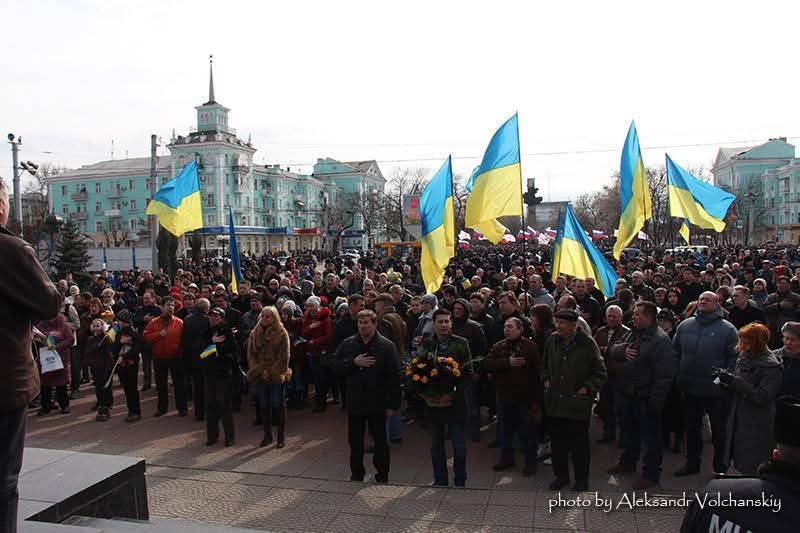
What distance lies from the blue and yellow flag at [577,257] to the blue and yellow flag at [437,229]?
5.92 ft

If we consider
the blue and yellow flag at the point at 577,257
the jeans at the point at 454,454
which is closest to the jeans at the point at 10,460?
the jeans at the point at 454,454

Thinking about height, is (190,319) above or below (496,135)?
below

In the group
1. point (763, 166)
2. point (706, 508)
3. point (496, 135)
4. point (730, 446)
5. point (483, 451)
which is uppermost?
point (763, 166)

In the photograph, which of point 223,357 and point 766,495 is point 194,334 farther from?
point 766,495

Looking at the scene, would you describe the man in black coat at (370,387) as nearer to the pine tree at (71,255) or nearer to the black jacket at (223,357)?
the black jacket at (223,357)

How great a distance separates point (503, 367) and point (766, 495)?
4.27 metres

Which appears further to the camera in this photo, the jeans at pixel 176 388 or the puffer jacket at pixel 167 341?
the jeans at pixel 176 388

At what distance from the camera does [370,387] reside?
20.0 ft

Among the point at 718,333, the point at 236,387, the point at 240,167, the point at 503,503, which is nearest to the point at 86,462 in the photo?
the point at 503,503

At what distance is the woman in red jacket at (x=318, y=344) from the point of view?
9195 mm

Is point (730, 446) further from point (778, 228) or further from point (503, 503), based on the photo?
point (778, 228)

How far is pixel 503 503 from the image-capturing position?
206 inches

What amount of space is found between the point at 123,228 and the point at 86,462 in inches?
3538

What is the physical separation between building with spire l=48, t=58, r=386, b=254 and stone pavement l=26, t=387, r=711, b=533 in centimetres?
6399
